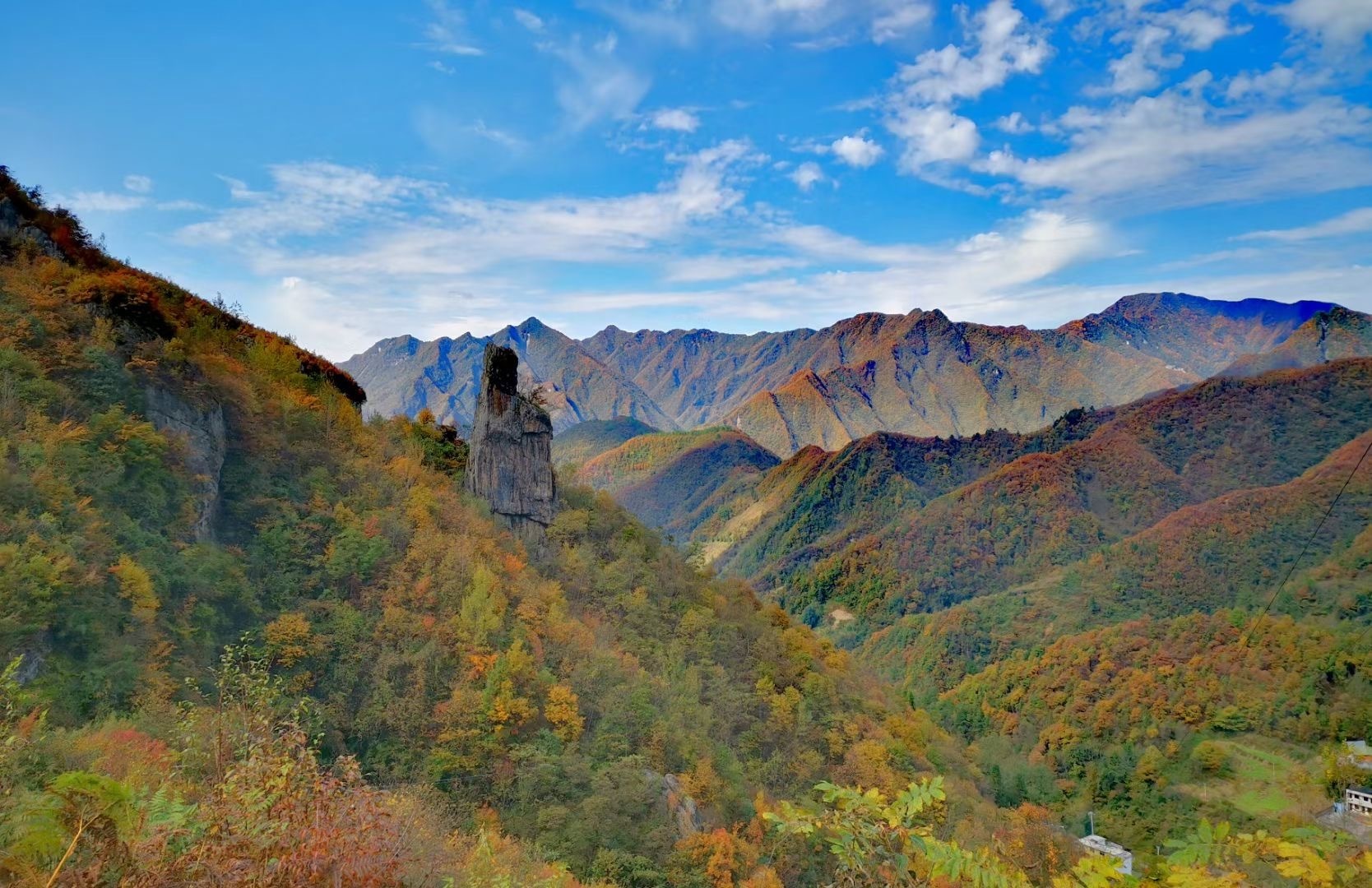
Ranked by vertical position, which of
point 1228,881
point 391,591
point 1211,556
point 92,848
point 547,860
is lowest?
point 1211,556

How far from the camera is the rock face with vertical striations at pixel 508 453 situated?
123 ft

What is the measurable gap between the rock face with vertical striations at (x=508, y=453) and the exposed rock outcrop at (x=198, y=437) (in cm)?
1368

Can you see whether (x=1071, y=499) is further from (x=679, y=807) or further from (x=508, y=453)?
(x=679, y=807)

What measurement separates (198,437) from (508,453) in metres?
15.8

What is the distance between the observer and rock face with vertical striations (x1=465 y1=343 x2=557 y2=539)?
123 ft

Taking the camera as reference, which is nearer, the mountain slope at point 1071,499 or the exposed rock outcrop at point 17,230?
the exposed rock outcrop at point 17,230

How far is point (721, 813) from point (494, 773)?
9737 millimetres

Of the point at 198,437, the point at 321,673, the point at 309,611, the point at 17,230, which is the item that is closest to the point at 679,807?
the point at 321,673

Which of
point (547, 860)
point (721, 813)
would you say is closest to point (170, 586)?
point (547, 860)

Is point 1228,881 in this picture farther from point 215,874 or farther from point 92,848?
point 92,848

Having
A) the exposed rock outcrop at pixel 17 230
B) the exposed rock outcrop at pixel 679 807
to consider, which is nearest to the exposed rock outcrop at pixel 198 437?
the exposed rock outcrop at pixel 17 230

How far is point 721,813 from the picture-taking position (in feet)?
85.5

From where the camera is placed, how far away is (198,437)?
24359mm

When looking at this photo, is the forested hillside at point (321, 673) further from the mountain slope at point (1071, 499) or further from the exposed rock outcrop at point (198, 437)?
the mountain slope at point (1071, 499)
